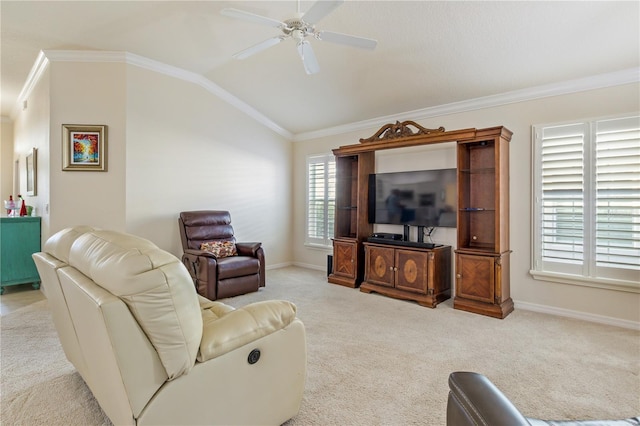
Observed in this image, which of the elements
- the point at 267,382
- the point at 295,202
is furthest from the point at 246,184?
the point at 267,382

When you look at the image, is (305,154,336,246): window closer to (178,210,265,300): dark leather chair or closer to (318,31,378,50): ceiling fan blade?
(178,210,265,300): dark leather chair

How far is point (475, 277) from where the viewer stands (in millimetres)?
3740

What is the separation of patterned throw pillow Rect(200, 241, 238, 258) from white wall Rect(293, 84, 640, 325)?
285 centimetres

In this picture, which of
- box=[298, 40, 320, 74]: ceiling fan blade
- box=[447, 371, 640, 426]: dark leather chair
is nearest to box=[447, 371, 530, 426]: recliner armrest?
box=[447, 371, 640, 426]: dark leather chair

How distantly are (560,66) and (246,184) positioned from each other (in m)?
4.49

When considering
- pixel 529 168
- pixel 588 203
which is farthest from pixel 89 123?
pixel 588 203

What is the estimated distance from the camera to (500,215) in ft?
12.0

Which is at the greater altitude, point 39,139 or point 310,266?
point 39,139

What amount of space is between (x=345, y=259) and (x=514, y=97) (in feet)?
9.96

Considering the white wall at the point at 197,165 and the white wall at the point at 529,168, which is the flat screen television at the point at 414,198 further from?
the white wall at the point at 197,165

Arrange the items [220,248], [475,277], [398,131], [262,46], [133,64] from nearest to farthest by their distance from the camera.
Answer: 1. [262,46]
2. [475,277]
3. [133,64]
4. [398,131]
5. [220,248]

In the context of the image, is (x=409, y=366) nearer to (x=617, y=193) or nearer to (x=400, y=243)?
(x=400, y=243)

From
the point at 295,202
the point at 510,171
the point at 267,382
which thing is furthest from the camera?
the point at 295,202

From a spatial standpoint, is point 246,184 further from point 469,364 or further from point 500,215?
point 469,364
